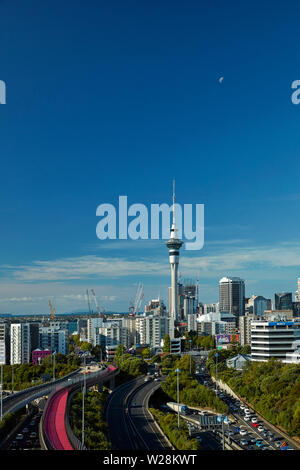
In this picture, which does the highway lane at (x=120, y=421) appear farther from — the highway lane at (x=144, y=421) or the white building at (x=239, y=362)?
the white building at (x=239, y=362)

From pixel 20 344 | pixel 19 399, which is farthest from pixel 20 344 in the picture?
pixel 19 399

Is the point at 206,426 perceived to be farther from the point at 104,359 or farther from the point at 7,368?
the point at 104,359

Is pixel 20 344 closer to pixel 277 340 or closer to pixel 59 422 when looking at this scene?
pixel 277 340

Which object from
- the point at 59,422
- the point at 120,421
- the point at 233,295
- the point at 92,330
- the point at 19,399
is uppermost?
the point at 233,295

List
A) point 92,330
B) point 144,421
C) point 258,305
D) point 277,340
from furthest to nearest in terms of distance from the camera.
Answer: point 258,305 → point 92,330 → point 277,340 → point 144,421
